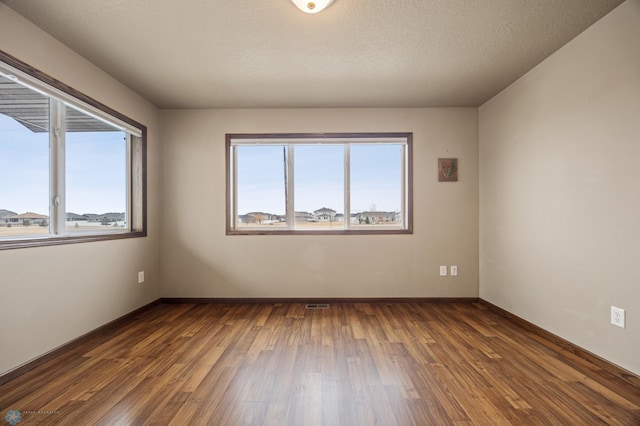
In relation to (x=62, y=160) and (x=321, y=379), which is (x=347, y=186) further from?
(x=62, y=160)

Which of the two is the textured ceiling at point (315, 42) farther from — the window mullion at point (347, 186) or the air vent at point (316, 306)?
the air vent at point (316, 306)

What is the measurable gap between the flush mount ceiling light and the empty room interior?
14mm

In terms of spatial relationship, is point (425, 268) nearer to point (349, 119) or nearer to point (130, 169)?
point (349, 119)

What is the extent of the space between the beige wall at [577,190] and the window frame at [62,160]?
410cm

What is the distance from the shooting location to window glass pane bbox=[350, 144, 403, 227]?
4.07m

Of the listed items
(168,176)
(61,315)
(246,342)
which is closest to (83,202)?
(61,315)

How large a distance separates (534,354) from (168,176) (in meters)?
4.27

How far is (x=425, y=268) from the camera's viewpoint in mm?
3932

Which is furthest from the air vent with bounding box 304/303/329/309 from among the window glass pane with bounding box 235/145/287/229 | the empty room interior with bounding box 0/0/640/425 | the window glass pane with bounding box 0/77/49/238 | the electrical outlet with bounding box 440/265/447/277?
the window glass pane with bounding box 0/77/49/238

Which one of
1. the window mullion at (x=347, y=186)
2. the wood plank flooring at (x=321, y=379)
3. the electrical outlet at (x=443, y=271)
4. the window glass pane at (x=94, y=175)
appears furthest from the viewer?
the window mullion at (x=347, y=186)

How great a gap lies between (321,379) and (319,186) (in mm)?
2487

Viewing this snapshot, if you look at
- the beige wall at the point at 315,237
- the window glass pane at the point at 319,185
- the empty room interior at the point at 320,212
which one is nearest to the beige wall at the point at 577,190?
the empty room interior at the point at 320,212

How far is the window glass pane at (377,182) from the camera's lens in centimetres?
407

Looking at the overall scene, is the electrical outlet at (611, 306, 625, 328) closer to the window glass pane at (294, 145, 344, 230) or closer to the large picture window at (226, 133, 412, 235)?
the large picture window at (226, 133, 412, 235)
